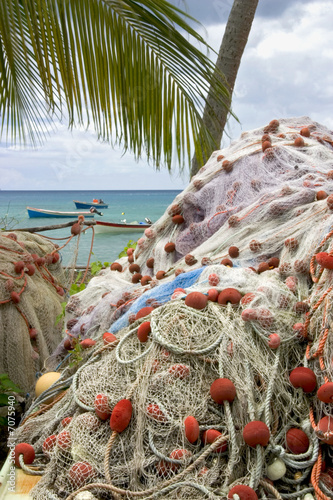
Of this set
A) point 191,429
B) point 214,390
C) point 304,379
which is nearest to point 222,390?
point 214,390

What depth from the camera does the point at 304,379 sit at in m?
1.99

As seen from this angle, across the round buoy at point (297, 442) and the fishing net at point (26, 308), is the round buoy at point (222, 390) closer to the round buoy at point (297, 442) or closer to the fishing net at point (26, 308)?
the round buoy at point (297, 442)

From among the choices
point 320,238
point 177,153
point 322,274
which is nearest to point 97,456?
point 322,274

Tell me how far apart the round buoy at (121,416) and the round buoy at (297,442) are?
66 cm

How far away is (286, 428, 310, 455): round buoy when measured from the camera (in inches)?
75.7

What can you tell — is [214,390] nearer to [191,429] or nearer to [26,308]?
[191,429]

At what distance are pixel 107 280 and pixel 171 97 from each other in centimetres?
139

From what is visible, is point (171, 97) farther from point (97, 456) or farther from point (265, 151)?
point (97, 456)

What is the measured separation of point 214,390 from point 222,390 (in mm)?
37

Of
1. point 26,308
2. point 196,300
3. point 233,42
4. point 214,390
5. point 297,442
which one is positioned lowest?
point 26,308

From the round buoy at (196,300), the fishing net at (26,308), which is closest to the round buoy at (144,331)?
the round buoy at (196,300)

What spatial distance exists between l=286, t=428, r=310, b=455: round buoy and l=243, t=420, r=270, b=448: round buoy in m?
0.15

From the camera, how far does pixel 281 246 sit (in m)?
2.75

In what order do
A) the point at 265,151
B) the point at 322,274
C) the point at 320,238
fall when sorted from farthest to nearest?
the point at 265,151 < the point at 320,238 < the point at 322,274
